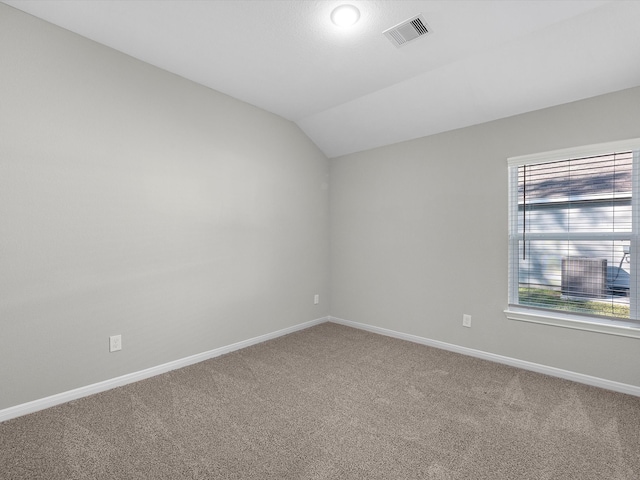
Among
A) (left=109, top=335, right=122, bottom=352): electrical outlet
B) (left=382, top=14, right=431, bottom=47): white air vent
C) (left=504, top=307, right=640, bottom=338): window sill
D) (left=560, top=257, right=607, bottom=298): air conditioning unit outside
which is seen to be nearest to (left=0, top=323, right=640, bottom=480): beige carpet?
(left=109, top=335, right=122, bottom=352): electrical outlet

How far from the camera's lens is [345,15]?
2.00 metres

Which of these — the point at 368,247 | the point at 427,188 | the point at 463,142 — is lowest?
the point at 368,247

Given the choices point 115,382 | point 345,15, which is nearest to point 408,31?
point 345,15

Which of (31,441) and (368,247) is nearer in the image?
(31,441)

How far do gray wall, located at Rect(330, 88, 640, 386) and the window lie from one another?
12 centimetres

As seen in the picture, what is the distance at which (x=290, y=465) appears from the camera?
1.61 meters

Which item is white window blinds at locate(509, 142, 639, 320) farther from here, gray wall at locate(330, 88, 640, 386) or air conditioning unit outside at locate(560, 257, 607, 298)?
gray wall at locate(330, 88, 640, 386)

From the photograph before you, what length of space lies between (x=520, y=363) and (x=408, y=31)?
2887 mm

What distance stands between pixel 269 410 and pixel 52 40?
9.56ft

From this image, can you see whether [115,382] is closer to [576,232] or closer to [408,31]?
[408,31]

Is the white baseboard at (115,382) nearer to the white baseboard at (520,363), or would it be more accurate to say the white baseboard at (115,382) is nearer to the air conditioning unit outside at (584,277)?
the white baseboard at (520,363)

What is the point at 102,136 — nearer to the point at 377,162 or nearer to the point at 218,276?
the point at 218,276

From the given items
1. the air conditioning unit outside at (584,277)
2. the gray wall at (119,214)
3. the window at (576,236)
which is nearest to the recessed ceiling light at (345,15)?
the gray wall at (119,214)

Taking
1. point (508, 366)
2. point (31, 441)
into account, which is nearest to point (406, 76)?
point (508, 366)
